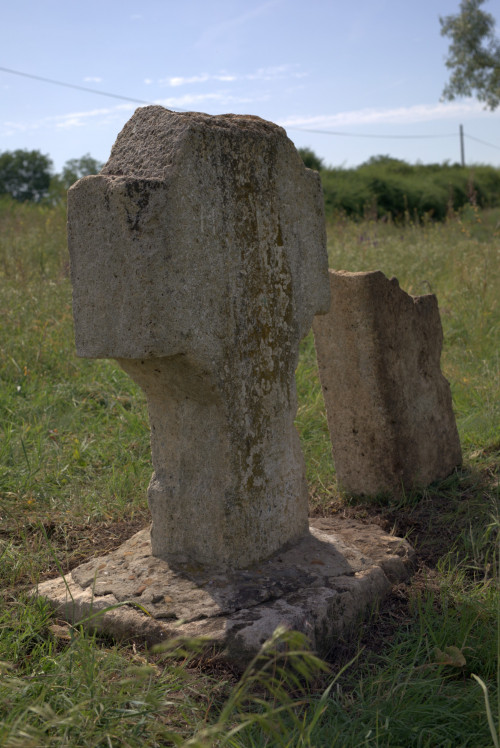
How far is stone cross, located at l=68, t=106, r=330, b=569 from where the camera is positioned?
2.22 meters

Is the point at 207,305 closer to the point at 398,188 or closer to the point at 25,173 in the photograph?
the point at 398,188

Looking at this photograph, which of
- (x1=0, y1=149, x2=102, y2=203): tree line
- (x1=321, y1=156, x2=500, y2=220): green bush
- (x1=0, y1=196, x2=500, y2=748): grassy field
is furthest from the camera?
(x1=0, y1=149, x2=102, y2=203): tree line

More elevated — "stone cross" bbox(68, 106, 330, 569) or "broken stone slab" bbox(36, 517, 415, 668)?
"stone cross" bbox(68, 106, 330, 569)

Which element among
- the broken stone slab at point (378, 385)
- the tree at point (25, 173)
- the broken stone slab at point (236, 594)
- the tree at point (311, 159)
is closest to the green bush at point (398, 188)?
the tree at point (311, 159)

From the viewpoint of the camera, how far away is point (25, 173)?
34656mm

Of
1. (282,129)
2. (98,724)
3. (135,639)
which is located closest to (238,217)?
(282,129)

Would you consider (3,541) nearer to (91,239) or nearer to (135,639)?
(135,639)

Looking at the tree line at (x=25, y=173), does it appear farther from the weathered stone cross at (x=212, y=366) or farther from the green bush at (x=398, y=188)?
the weathered stone cross at (x=212, y=366)

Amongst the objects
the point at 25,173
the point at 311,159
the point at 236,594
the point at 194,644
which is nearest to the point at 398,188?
the point at 311,159

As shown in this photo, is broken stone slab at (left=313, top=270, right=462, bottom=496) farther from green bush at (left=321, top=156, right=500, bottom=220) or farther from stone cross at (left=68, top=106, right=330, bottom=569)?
green bush at (left=321, top=156, right=500, bottom=220)

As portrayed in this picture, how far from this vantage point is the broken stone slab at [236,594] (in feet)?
7.25

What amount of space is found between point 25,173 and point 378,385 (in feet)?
114

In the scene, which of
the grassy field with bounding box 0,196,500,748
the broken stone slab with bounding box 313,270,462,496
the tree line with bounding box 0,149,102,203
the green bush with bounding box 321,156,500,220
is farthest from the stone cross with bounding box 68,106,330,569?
the tree line with bounding box 0,149,102,203

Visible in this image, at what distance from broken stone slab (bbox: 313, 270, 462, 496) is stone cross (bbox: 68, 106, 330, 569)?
0.63 m
